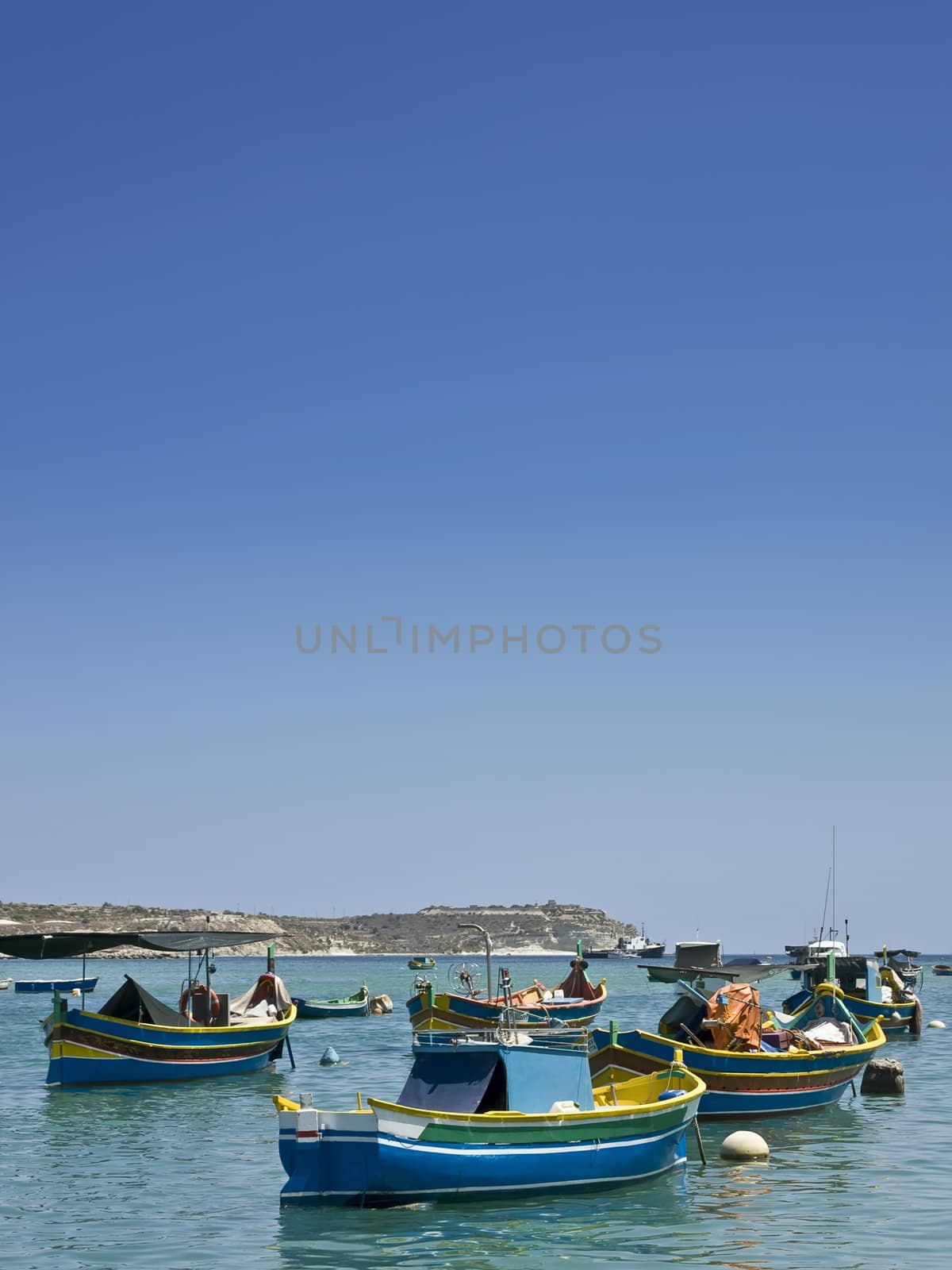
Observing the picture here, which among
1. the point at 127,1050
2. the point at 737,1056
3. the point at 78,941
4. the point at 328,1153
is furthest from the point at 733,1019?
the point at 78,941

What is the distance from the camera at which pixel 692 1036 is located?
29953mm

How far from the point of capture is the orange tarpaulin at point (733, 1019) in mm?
29656

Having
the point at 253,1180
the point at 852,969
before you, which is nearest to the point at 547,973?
the point at 852,969

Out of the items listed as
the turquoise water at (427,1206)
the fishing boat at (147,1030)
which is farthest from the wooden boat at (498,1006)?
the turquoise water at (427,1206)

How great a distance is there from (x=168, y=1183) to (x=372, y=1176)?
18.4ft

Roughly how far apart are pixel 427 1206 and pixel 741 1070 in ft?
36.6

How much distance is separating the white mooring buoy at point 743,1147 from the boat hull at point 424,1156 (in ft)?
16.2

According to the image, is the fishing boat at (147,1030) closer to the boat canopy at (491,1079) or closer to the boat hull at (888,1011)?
the boat canopy at (491,1079)

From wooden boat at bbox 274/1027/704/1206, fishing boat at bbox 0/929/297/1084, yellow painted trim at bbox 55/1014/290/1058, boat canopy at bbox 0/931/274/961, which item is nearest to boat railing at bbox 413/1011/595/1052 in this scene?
wooden boat at bbox 274/1027/704/1206

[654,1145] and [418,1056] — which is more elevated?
[418,1056]

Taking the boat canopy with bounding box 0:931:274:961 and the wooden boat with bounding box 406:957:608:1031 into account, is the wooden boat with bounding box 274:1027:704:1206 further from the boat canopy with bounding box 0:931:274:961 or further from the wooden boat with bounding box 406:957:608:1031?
the wooden boat with bounding box 406:957:608:1031

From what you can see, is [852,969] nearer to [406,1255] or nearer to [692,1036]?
[692,1036]

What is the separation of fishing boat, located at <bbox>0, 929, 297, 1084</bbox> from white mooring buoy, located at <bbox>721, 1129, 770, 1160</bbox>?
1409 centimetres

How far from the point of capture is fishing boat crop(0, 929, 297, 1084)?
37.1 meters
